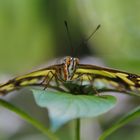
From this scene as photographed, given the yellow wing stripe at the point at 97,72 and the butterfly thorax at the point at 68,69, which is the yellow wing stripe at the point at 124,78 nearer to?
the yellow wing stripe at the point at 97,72

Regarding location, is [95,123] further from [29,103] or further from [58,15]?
[58,15]

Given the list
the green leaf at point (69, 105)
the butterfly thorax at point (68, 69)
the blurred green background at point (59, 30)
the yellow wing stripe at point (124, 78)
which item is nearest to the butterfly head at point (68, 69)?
the butterfly thorax at point (68, 69)

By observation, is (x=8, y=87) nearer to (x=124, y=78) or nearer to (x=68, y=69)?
(x=68, y=69)

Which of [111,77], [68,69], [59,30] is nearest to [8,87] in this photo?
[68,69]

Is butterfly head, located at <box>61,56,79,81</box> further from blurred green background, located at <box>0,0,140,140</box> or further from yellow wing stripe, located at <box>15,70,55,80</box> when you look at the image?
blurred green background, located at <box>0,0,140,140</box>

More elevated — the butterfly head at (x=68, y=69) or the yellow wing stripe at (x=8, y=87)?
the butterfly head at (x=68, y=69)

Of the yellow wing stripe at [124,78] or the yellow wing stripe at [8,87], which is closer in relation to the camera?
the yellow wing stripe at [124,78]

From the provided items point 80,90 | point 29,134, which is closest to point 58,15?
point 29,134
